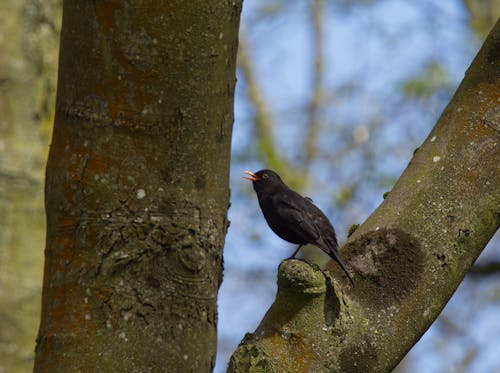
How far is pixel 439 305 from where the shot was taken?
2613 millimetres

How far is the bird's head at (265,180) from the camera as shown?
17.0ft

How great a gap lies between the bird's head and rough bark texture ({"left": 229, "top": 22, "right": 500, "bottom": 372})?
7.45ft

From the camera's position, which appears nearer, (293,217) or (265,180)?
(293,217)

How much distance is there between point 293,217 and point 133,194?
2.61 m

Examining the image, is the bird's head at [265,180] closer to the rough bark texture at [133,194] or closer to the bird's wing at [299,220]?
the bird's wing at [299,220]

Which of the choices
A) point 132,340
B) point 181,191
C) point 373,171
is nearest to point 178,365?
point 132,340

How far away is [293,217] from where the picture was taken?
4660 millimetres

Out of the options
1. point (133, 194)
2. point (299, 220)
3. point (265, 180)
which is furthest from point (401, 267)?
point (265, 180)

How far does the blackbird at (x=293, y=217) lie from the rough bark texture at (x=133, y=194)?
6.84 ft

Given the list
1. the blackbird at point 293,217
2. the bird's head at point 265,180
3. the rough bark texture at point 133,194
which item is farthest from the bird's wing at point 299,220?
the rough bark texture at point 133,194

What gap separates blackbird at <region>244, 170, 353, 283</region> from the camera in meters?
4.47

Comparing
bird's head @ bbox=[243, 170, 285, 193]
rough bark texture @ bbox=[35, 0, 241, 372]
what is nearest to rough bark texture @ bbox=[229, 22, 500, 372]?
rough bark texture @ bbox=[35, 0, 241, 372]

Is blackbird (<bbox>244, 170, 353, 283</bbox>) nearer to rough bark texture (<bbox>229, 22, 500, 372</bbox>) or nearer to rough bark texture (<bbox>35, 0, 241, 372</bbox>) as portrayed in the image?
rough bark texture (<bbox>229, 22, 500, 372</bbox>)

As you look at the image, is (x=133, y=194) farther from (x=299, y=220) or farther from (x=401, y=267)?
(x=299, y=220)
